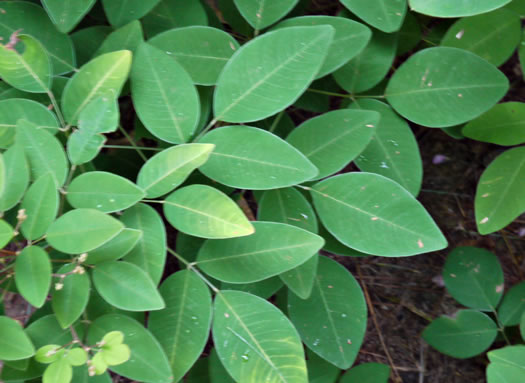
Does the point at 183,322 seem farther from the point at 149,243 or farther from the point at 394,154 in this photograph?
the point at 394,154

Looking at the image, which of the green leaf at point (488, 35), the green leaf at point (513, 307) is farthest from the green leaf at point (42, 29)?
the green leaf at point (513, 307)

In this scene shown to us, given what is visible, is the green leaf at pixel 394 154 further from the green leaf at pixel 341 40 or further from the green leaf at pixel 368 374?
the green leaf at pixel 368 374

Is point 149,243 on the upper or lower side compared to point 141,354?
upper

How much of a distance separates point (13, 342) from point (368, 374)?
0.93 metres

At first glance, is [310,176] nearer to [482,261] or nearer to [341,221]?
[341,221]

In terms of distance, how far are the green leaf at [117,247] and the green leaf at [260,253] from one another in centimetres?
18

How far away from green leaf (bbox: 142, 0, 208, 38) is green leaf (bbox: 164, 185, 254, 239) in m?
0.43

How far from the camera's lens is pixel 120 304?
0.87m

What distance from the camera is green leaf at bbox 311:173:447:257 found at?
0.96 metres

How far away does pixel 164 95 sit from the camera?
3.16ft

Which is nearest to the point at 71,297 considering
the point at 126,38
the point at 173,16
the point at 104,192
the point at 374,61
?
the point at 104,192

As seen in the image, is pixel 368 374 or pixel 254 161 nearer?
pixel 254 161

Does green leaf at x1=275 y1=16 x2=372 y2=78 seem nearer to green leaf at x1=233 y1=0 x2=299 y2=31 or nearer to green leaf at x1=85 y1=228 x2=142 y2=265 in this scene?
green leaf at x1=233 y1=0 x2=299 y2=31

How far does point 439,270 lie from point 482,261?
0.24 meters
